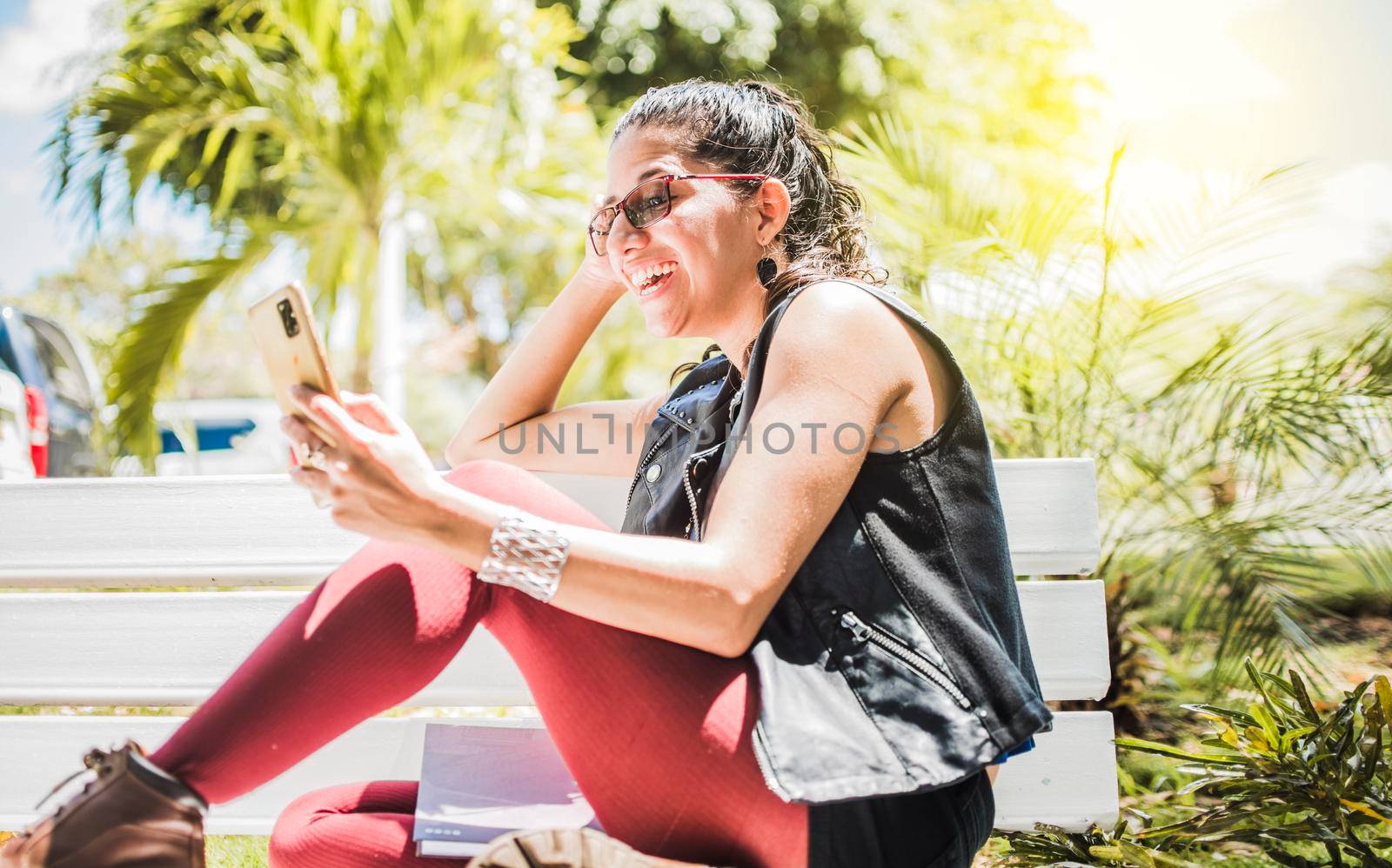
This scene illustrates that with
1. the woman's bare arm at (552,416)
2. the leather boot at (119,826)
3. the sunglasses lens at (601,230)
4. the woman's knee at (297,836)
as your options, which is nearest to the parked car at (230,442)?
the woman's bare arm at (552,416)

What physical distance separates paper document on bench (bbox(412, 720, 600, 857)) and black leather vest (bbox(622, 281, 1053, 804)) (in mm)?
339

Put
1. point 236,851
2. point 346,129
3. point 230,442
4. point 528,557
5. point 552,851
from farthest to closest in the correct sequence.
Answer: point 230,442
point 346,129
point 236,851
point 528,557
point 552,851

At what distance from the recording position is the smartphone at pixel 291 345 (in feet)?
3.52

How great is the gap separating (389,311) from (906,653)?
6614 mm

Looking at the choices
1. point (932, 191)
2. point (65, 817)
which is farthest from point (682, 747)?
point (932, 191)

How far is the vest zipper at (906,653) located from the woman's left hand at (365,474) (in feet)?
1.71

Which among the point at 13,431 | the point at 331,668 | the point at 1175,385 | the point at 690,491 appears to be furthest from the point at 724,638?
the point at 13,431

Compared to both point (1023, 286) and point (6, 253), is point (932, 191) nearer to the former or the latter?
point (1023, 286)

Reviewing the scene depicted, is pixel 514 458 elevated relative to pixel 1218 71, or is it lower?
lower

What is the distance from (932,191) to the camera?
3.45 m

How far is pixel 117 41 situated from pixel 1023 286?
33.4ft

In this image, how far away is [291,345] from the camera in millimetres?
1080

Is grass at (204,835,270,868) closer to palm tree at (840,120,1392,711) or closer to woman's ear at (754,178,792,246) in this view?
woman's ear at (754,178,792,246)

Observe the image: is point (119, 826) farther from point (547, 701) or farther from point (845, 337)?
point (845, 337)
